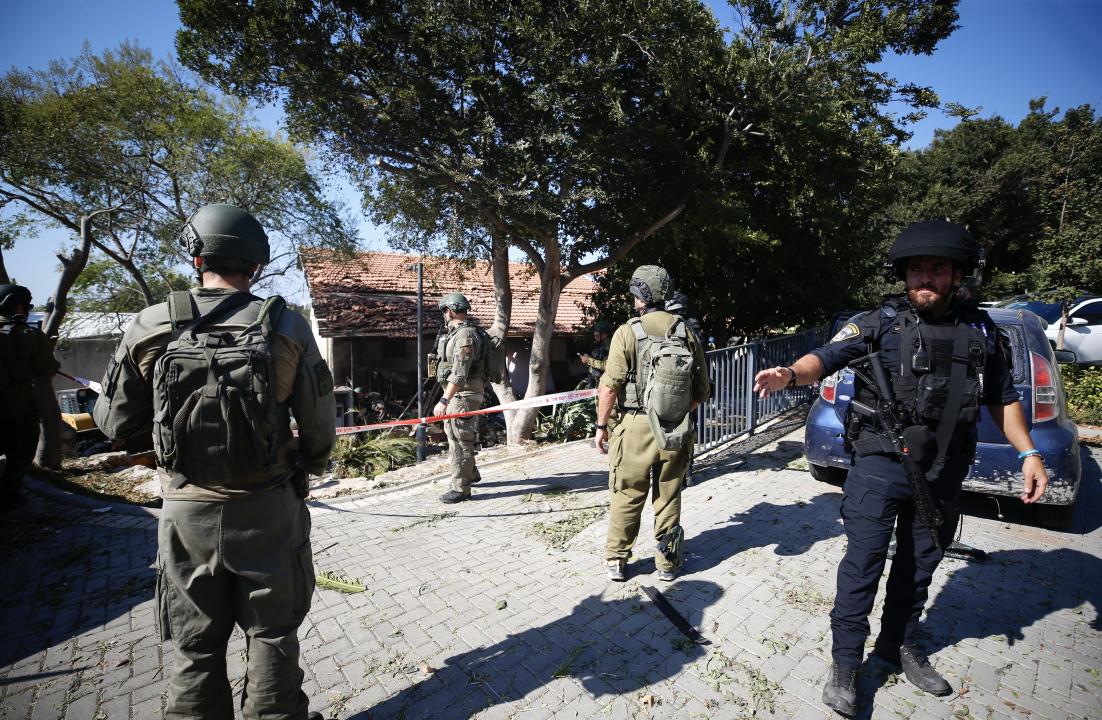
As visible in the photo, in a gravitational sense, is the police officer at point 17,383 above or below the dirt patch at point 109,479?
above

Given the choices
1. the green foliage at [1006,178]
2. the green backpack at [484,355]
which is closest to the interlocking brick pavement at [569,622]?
the green backpack at [484,355]

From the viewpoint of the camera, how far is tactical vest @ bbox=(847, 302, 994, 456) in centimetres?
225

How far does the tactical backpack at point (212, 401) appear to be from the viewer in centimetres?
176

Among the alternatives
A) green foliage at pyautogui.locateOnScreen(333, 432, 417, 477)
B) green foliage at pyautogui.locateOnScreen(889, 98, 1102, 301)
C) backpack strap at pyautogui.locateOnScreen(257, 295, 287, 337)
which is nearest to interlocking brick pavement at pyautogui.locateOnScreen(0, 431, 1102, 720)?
backpack strap at pyautogui.locateOnScreen(257, 295, 287, 337)

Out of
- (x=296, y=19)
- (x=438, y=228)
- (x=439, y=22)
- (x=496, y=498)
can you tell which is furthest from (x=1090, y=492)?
(x=296, y=19)

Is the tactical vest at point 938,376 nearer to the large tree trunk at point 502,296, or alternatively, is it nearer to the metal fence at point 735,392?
the metal fence at point 735,392

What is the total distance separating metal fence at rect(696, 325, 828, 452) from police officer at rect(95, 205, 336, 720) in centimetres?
463

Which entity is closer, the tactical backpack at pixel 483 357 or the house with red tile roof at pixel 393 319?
the tactical backpack at pixel 483 357

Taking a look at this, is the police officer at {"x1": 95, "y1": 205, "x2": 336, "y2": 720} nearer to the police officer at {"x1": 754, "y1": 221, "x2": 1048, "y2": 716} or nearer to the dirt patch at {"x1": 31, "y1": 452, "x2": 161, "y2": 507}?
the police officer at {"x1": 754, "y1": 221, "x2": 1048, "y2": 716}

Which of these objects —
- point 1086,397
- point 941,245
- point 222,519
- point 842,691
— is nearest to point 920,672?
point 842,691

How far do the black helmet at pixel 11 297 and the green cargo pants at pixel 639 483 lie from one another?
572 centimetres

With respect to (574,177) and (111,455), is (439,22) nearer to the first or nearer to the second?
(574,177)

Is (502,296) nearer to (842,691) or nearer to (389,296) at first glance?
(842,691)

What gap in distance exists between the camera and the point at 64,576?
364cm
